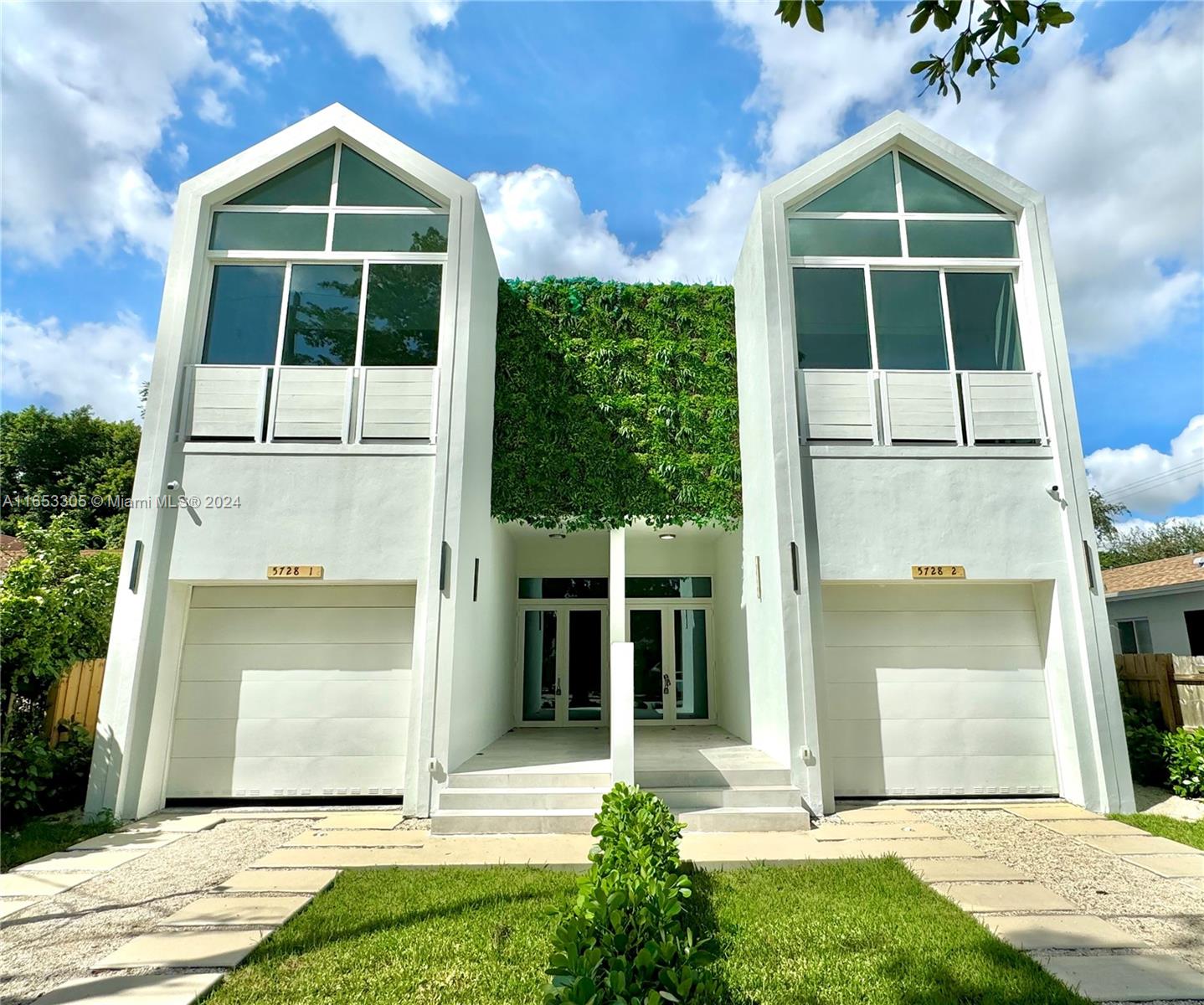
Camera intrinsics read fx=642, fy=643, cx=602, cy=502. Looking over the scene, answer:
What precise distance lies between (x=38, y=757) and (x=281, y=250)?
626 centimetres

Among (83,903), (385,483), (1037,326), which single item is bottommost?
(83,903)

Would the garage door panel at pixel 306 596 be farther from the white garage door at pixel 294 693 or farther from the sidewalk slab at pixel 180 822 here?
the sidewalk slab at pixel 180 822

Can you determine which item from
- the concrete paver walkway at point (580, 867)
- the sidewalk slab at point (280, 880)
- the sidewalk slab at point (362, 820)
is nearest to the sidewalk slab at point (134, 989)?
the concrete paver walkway at point (580, 867)

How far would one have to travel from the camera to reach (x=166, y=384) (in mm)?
7582

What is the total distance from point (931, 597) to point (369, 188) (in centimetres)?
885

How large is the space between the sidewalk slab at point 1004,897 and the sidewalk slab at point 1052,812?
234 centimetres

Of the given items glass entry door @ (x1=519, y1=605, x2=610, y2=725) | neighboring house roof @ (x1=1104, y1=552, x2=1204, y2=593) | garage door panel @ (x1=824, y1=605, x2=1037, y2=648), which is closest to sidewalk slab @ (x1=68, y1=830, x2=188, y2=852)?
glass entry door @ (x1=519, y1=605, x2=610, y2=725)

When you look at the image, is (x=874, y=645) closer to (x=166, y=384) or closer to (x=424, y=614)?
(x=424, y=614)

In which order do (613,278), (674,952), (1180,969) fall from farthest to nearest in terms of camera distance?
1. (613,278)
2. (1180,969)
3. (674,952)

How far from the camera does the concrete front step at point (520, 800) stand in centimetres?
647

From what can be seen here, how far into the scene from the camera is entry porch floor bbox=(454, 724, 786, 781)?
7.02 metres

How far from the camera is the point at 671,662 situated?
37.3ft

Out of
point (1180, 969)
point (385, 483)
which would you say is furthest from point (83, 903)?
point (1180, 969)

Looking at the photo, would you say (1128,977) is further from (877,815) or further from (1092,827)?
(1092,827)
